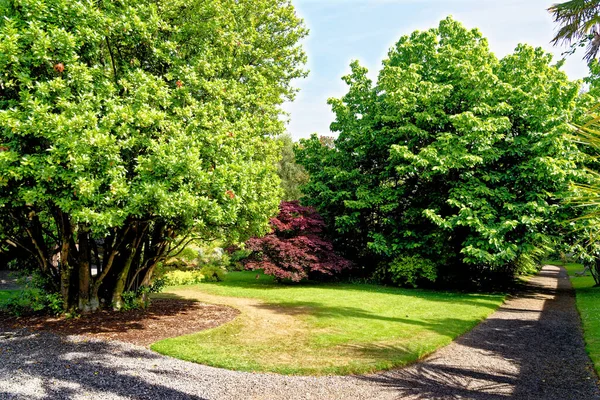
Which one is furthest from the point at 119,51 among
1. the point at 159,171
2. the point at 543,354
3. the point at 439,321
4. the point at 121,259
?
the point at 543,354

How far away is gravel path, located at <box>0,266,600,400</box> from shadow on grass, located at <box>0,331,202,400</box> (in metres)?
0.01

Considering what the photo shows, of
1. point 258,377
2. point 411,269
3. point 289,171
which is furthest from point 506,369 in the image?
point 289,171

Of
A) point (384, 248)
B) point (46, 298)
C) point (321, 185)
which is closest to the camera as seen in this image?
point (46, 298)

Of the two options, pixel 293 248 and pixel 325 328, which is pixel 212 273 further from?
pixel 325 328

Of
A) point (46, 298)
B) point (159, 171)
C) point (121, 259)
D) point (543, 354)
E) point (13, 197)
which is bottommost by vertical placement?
point (543, 354)

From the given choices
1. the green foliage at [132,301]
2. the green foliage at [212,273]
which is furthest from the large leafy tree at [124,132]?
the green foliage at [212,273]

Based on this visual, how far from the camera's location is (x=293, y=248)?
16.6 m

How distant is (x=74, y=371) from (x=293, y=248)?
11282 mm

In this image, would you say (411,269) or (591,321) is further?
(411,269)

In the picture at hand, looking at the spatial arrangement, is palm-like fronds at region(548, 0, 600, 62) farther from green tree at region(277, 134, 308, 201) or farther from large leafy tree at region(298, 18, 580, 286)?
green tree at region(277, 134, 308, 201)

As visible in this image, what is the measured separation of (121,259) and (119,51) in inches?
205

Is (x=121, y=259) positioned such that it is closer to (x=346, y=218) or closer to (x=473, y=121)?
(x=346, y=218)

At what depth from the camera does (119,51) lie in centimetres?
853

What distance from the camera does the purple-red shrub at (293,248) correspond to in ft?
54.0
